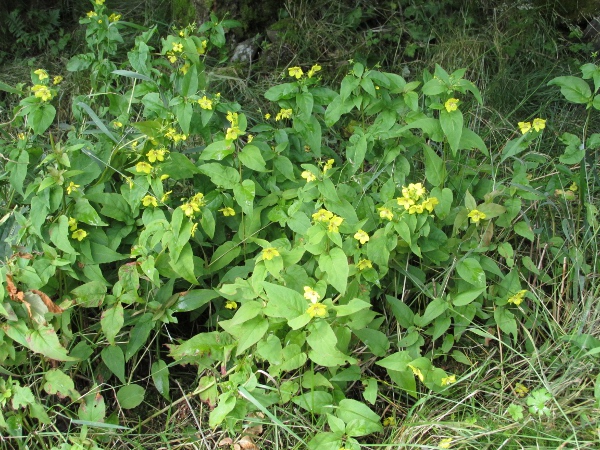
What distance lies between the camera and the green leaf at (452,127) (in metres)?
2.42

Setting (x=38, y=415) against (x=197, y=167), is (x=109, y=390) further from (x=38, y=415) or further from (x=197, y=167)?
(x=197, y=167)

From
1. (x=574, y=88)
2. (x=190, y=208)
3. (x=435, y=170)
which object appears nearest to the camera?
(x=190, y=208)

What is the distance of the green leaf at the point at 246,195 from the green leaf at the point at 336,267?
402 mm

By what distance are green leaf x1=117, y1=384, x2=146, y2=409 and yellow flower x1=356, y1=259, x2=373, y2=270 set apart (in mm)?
862

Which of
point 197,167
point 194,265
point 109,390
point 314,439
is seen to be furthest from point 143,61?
point 314,439

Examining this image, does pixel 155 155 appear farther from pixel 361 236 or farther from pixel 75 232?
pixel 361 236

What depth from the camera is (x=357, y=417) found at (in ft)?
7.19

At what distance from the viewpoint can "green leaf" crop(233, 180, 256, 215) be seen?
2.47 meters

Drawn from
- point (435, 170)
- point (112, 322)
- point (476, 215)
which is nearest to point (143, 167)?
point (112, 322)

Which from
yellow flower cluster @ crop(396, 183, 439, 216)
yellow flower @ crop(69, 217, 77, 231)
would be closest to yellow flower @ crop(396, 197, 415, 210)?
yellow flower cluster @ crop(396, 183, 439, 216)

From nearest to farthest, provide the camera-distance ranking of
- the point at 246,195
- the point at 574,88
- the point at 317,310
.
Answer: the point at 317,310 < the point at 246,195 < the point at 574,88

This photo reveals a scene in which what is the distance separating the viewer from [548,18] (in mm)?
4355

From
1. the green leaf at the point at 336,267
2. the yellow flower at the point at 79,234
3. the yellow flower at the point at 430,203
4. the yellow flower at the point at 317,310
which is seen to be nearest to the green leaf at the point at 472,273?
the yellow flower at the point at 430,203

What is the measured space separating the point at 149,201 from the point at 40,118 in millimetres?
476
